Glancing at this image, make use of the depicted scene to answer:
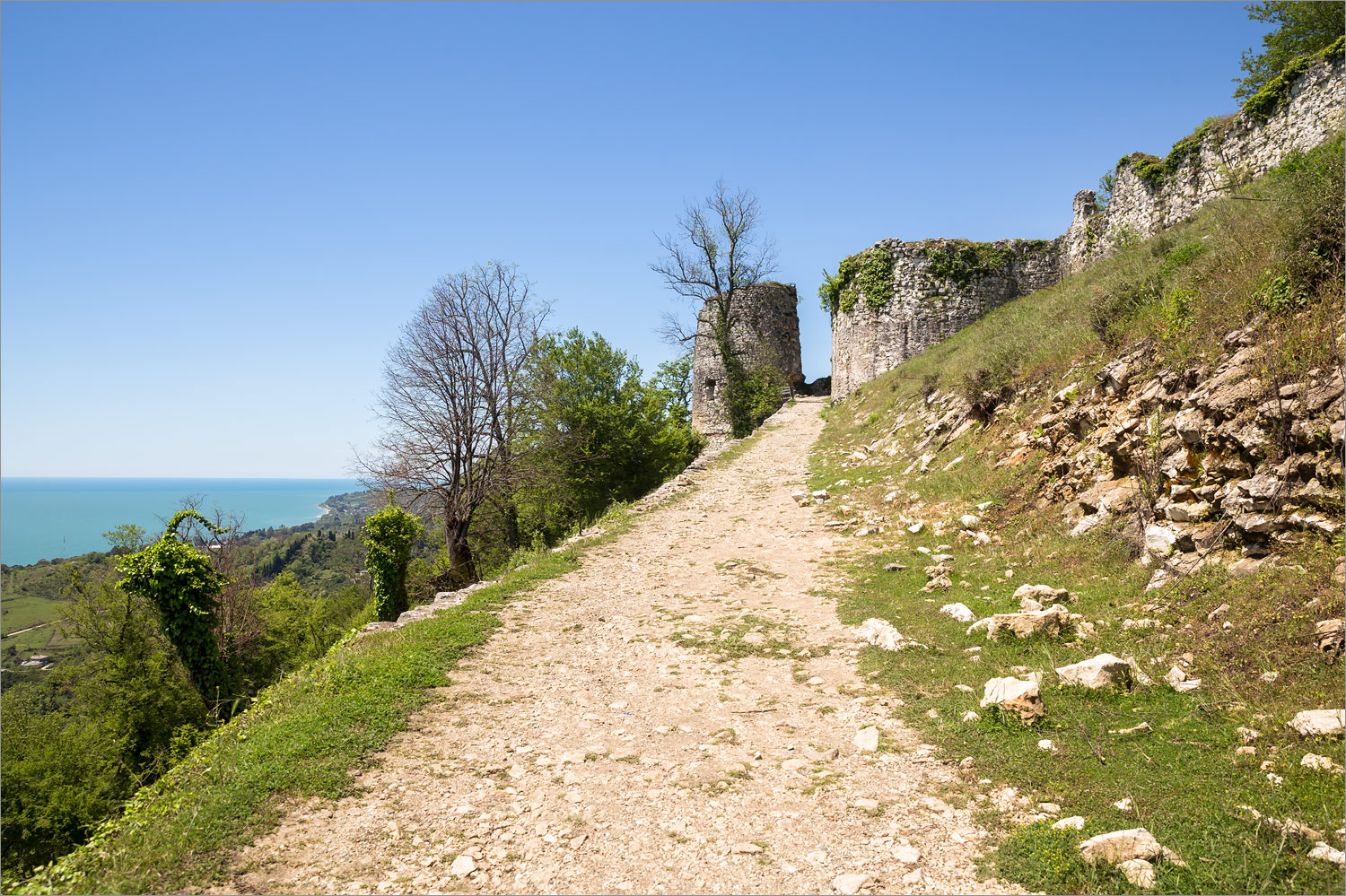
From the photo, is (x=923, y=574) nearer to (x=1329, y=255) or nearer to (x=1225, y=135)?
(x=1329, y=255)

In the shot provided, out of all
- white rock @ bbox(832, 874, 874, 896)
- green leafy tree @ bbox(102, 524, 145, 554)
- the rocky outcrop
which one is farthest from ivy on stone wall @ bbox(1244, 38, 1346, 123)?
green leafy tree @ bbox(102, 524, 145, 554)

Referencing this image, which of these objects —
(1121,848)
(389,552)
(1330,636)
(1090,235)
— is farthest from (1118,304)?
(389,552)

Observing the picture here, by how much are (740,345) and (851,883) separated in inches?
1171

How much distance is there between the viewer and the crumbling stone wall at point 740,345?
31.7m

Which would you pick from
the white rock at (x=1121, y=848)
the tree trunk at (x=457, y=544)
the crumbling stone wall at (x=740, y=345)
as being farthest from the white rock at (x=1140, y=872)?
the crumbling stone wall at (x=740, y=345)

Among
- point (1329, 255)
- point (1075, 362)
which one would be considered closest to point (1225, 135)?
point (1075, 362)

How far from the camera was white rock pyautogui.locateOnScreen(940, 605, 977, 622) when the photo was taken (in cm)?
623

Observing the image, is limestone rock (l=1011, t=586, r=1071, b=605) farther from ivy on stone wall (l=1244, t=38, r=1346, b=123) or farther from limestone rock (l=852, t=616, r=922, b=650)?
ivy on stone wall (l=1244, t=38, r=1346, b=123)

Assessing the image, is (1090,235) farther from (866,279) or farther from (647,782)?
(647,782)

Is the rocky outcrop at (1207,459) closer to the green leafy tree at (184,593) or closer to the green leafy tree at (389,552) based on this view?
the green leafy tree at (389,552)

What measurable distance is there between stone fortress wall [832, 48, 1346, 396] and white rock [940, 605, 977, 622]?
11589 millimetres

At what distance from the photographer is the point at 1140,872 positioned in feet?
9.23

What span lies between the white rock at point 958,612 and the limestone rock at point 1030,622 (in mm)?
515

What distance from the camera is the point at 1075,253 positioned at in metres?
21.1
